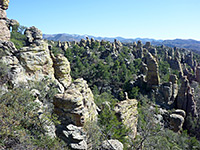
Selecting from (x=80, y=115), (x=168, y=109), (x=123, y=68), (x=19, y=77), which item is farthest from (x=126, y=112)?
(x=123, y=68)

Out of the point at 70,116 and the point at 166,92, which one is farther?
the point at 166,92

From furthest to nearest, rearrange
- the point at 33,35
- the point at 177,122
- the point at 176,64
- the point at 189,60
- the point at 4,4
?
the point at 189,60 < the point at 176,64 < the point at 33,35 < the point at 177,122 < the point at 4,4

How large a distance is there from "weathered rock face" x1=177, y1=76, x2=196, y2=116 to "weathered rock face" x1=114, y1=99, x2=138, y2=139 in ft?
54.1

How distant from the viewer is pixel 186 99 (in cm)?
3350

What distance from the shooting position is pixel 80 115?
11766 millimetres

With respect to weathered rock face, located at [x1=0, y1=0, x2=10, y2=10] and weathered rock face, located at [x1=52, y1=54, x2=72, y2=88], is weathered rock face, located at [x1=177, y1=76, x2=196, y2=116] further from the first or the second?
weathered rock face, located at [x1=0, y1=0, x2=10, y2=10]

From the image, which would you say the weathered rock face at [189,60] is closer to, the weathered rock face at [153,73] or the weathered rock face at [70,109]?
the weathered rock face at [153,73]

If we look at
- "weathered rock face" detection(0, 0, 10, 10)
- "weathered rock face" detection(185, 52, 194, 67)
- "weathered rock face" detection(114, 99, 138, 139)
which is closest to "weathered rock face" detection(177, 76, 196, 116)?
"weathered rock face" detection(114, 99, 138, 139)

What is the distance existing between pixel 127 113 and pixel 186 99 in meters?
20.0

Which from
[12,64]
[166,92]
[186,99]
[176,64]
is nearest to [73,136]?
[12,64]

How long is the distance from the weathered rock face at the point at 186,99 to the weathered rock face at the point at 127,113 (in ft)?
54.1

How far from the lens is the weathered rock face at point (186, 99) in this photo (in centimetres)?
3198

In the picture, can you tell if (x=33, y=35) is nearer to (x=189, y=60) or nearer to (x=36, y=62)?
(x=36, y=62)

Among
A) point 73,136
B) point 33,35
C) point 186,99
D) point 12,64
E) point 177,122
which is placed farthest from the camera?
point 186,99
